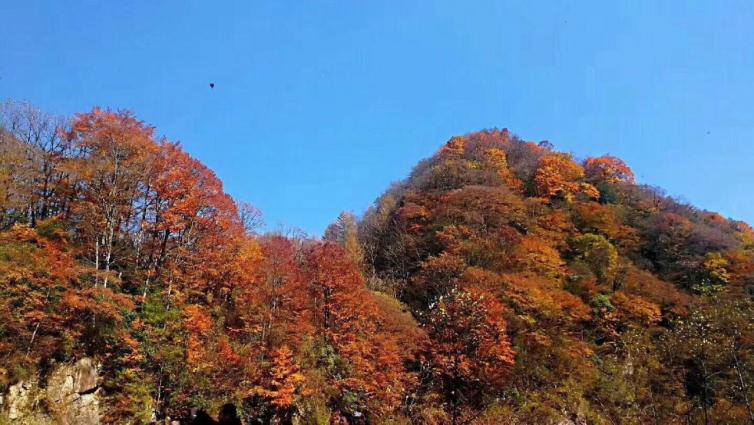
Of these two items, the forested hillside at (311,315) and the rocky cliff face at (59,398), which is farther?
the forested hillside at (311,315)

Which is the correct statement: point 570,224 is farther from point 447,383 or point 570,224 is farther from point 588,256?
point 447,383

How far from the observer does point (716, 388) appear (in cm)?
2222

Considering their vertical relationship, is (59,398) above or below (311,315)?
below

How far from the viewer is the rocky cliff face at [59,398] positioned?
17.8 m

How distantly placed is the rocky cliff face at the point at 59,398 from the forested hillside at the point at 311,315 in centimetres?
23

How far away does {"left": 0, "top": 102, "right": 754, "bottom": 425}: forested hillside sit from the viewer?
20250 millimetres

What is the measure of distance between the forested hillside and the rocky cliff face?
0.23 m

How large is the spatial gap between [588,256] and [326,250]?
20940mm

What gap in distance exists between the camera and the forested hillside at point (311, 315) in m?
20.2

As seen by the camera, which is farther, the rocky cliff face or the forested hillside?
the forested hillside

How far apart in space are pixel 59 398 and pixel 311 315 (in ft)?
40.0

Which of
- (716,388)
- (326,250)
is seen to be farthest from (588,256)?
(326,250)

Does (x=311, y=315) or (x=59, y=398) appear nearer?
(x=59, y=398)

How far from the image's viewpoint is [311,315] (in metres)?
27.5
